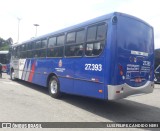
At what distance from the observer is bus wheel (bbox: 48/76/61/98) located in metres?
10.3

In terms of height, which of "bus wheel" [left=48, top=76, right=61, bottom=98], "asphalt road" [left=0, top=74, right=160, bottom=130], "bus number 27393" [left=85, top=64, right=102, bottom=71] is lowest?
"asphalt road" [left=0, top=74, right=160, bottom=130]

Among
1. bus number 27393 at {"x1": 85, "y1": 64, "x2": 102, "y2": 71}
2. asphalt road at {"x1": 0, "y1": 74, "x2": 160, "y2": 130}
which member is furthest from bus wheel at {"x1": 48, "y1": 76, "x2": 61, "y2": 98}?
bus number 27393 at {"x1": 85, "y1": 64, "x2": 102, "y2": 71}

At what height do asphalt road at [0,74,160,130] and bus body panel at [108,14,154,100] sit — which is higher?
bus body panel at [108,14,154,100]

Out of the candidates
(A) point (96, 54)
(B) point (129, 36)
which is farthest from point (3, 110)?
(B) point (129, 36)

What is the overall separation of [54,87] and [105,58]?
4.09m

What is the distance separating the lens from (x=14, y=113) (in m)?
7.57

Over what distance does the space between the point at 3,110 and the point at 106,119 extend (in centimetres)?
344

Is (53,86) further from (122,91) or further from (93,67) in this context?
(122,91)

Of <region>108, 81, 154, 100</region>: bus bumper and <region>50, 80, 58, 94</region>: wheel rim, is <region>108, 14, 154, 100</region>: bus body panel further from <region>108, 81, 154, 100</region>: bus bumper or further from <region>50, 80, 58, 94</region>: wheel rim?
<region>50, 80, 58, 94</region>: wheel rim

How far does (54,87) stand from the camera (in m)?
10.7

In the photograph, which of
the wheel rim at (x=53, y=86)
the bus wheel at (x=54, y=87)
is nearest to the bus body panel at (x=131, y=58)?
the bus wheel at (x=54, y=87)

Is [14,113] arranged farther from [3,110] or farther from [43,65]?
[43,65]

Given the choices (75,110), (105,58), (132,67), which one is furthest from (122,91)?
(75,110)

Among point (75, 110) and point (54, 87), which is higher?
point (54, 87)
